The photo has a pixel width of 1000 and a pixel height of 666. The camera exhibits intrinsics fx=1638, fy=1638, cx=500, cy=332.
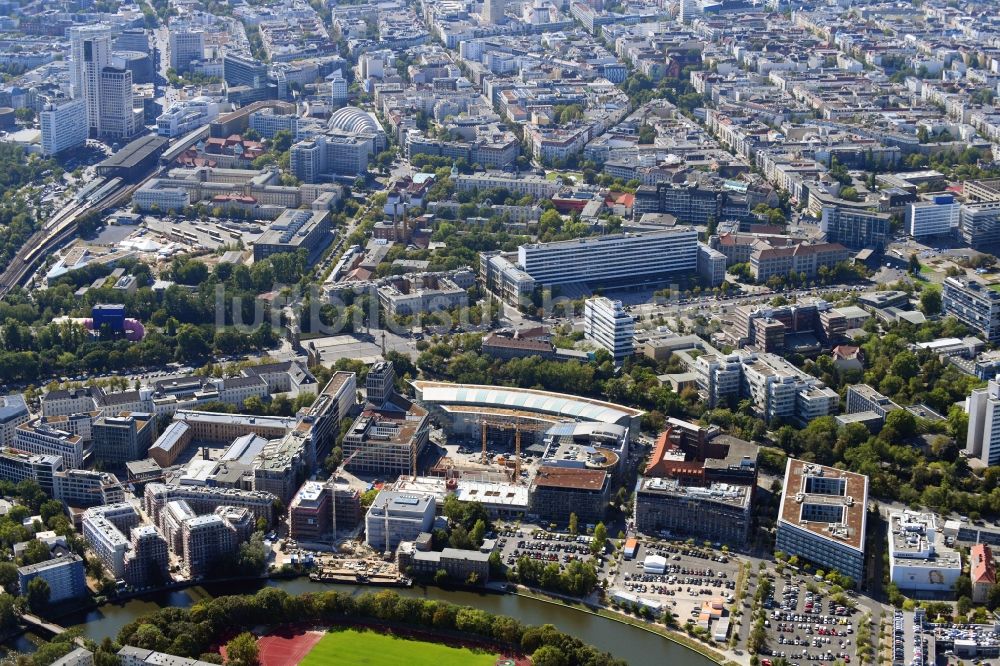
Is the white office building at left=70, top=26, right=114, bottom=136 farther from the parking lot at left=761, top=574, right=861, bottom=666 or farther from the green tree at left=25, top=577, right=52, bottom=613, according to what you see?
the parking lot at left=761, top=574, right=861, bottom=666

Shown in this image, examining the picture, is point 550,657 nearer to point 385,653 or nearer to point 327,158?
point 385,653

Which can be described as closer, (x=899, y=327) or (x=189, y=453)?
(x=189, y=453)

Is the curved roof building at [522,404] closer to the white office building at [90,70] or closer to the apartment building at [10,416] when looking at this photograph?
the apartment building at [10,416]

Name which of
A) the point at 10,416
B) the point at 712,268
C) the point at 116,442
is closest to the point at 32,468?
the point at 116,442

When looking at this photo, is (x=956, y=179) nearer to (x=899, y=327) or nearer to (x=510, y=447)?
(x=899, y=327)

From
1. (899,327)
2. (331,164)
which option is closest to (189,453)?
(899,327)

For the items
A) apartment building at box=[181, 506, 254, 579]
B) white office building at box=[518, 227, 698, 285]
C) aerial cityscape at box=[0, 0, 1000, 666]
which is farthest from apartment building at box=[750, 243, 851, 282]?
apartment building at box=[181, 506, 254, 579]

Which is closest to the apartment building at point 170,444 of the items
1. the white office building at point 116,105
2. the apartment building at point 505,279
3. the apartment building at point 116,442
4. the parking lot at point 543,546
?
the apartment building at point 116,442
